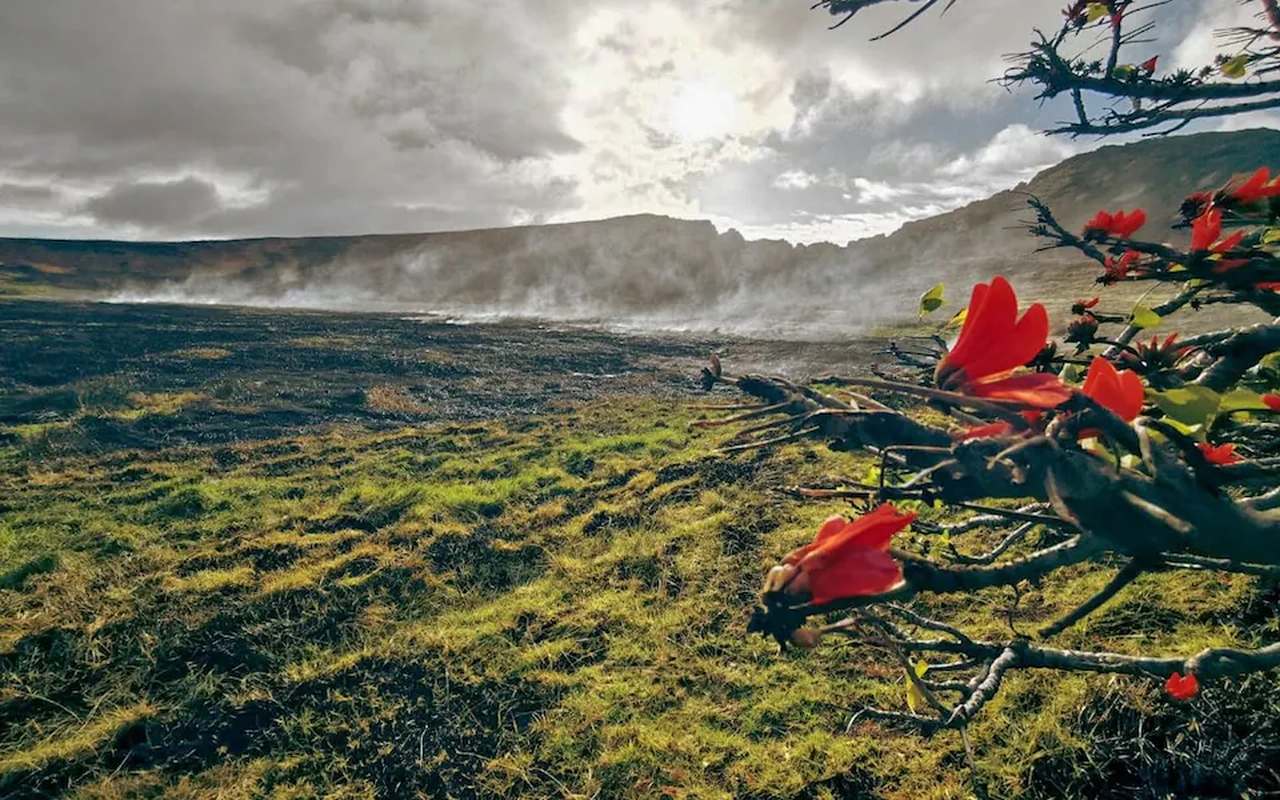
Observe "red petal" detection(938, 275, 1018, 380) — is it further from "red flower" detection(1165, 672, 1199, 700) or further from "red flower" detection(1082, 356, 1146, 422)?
"red flower" detection(1165, 672, 1199, 700)

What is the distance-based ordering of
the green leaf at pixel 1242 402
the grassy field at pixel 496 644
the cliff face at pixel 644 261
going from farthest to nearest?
1. the cliff face at pixel 644 261
2. the grassy field at pixel 496 644
3. the green leaf at pixel 1242 402

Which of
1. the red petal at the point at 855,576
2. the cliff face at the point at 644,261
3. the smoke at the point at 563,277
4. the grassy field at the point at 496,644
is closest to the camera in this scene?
the red petal at the point at 855,576

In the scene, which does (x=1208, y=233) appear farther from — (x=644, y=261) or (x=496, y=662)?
(x=644, y=261)

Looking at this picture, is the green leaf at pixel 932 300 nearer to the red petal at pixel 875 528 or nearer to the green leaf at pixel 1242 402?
the green leaf at pixel 1242 402

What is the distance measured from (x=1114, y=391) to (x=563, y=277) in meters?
46.0

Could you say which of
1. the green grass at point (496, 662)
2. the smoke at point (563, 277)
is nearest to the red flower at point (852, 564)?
the green grass at point (496, 662)

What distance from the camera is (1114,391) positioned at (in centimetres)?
88

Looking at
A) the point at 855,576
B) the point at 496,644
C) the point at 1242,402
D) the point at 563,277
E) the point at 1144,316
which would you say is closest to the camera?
the point at 855,576

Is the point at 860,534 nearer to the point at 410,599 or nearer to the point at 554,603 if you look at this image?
the point at 554,603

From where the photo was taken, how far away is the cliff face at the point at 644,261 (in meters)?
36.8

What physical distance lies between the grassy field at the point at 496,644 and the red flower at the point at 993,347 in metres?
0.38

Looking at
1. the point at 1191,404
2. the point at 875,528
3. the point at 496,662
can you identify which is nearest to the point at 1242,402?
the point at 1191,404

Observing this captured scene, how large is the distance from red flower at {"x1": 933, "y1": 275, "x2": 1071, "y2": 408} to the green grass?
8.25 ft

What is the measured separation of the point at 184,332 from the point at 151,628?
57.2ft
